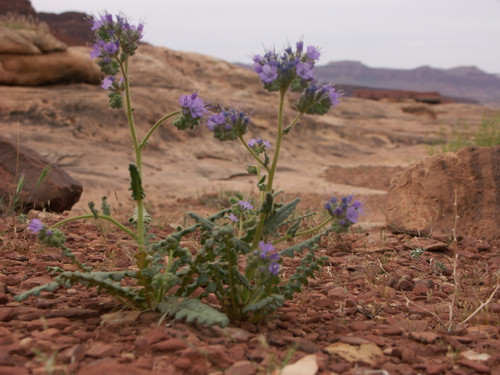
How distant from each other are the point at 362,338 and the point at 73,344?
117 cm

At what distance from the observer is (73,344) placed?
6.67ft

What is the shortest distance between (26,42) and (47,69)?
2.44 feet

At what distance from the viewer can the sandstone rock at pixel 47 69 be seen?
39.7ft

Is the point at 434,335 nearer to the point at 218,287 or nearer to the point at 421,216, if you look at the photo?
the point at 218,287

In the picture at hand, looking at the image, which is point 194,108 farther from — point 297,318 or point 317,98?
point 297,318

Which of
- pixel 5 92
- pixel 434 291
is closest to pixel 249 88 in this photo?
pixel 5 92

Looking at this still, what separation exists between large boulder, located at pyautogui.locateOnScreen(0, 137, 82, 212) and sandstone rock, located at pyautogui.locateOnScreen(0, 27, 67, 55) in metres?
7.33

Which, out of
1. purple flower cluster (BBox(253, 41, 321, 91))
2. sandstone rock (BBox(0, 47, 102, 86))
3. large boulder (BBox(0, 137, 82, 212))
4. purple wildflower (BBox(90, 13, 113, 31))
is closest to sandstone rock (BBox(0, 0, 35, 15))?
sandstone rock (BBox(0, 47, 102, 86))

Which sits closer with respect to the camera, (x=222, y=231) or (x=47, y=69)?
(x=222, y=231)

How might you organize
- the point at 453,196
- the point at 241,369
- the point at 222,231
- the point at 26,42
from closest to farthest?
1. the point at 241,369
2. the point at 222,231
3. the point at 453,196
4. the point at 26,42

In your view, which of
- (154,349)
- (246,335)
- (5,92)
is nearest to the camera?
(154,349)

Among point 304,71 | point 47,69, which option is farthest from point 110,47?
point 47,69

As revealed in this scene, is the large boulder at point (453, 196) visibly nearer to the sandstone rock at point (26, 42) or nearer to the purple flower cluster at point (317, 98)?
the purple flower cluster at point (317, 98)

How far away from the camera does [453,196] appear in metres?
4.93
